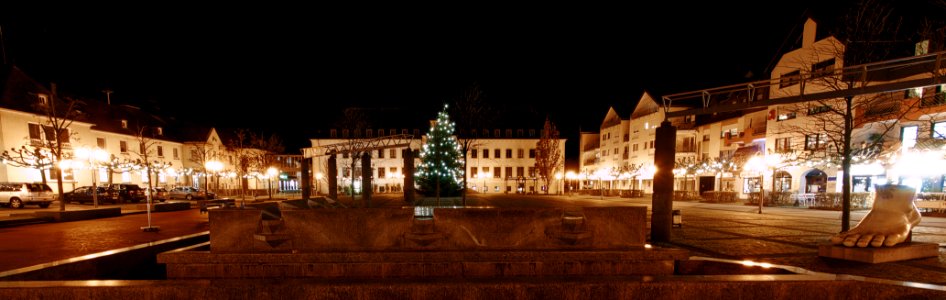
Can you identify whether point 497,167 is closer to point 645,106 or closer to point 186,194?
point 645,106

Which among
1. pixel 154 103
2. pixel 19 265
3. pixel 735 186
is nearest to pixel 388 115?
pixel 154 103

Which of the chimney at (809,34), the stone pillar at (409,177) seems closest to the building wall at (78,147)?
the stone pillar at (409,177)

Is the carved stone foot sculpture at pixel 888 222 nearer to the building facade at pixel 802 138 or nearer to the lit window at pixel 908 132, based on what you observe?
the building facade at pixel 802 138

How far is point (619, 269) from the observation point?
6695 millimetres

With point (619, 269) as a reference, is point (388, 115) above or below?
above

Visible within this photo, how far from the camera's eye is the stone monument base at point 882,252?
7.20 metres

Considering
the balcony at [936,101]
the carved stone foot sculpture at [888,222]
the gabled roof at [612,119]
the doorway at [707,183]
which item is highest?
the gabled roof at [612,119]

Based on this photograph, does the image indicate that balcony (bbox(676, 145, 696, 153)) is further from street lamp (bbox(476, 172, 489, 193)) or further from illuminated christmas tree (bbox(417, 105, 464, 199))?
illuminated christmas tree (bbox(417, 105, 464, 199))

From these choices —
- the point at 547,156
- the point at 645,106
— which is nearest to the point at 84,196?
the point at 547,156

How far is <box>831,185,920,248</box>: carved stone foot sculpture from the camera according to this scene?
744 centimetres

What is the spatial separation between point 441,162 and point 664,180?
2142cm

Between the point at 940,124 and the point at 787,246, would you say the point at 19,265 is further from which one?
the point at 940,124

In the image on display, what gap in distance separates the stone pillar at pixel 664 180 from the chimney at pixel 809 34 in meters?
28.2

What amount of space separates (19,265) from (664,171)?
14726 millimetres
